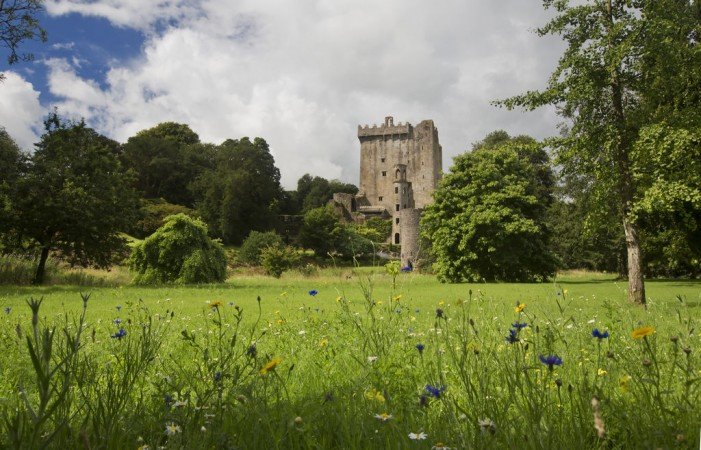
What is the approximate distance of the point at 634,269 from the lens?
38.8 ft

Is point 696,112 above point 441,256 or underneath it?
above

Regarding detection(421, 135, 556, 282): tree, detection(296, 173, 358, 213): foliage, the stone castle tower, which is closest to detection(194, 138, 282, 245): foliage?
detection(296, 173, 358, 213): foliage

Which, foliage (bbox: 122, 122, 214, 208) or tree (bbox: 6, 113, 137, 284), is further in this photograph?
foliage (bbox: 122, 122, 214, 208)

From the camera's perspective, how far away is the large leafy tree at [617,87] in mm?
10922

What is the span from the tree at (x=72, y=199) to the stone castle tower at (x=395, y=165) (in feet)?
175

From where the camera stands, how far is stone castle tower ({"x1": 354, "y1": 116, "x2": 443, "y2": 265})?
74.7 m

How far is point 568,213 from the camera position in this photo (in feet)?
120

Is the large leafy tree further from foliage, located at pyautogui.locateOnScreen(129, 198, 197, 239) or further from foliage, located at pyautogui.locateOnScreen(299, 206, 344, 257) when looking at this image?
foliage, located at pyautogui.locateOnScreen(299, 206, 344, 257)

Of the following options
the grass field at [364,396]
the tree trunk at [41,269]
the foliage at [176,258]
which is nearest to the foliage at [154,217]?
the foliage at [176,258]

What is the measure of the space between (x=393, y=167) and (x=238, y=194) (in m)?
30.2

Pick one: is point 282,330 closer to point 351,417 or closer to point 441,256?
point 351,417

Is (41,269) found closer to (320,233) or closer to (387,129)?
(320,233)

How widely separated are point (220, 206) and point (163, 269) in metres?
32.0

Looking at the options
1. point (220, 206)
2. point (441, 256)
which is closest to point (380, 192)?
point (220, 206)
